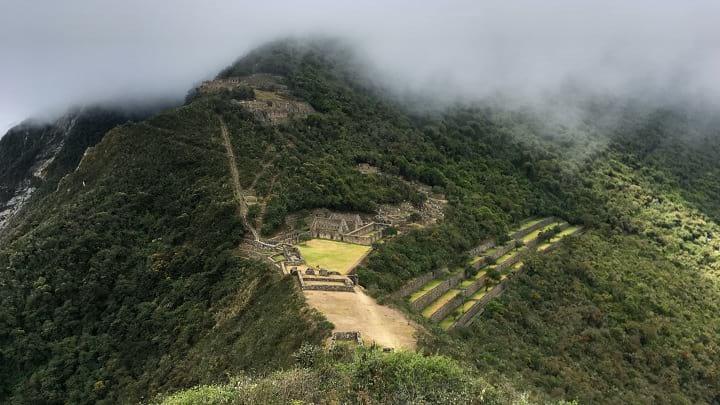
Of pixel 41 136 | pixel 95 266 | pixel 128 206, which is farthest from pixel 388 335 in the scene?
pixel 41 136

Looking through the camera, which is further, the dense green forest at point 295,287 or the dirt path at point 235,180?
the dirt path at point 235,180

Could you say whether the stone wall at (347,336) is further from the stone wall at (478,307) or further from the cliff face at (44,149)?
the cliff face at (44,149)

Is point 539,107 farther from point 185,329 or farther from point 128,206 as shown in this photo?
point 185,329

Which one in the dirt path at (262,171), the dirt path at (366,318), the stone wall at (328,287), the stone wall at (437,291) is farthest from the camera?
the dirt path at (262,171)

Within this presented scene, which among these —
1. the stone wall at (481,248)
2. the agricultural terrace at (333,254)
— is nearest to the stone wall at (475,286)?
the stone wall at (481,248)

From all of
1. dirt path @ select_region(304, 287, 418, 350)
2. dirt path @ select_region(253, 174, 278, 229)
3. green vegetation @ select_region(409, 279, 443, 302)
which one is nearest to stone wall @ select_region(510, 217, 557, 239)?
green vegetation @ select_region(409, 279, 443, 302)

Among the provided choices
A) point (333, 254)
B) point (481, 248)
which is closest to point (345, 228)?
point (333, 254)

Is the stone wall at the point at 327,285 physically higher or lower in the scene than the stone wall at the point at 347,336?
lower

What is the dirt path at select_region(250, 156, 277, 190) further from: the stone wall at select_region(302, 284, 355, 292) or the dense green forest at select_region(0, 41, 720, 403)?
the stone wall at select_region(302, 284, 355, 292)
